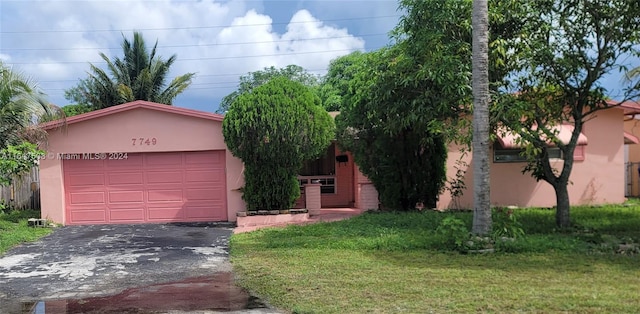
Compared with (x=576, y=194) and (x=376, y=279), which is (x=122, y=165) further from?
(x=576, y=194)

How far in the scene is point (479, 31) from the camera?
8.76 meters

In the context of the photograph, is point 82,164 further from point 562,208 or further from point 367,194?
point 562,208

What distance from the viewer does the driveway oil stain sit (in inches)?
238

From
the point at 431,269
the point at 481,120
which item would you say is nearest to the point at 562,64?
the point at 481,120

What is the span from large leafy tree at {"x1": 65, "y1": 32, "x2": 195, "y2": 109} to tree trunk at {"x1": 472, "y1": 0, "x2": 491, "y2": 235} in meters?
19.9

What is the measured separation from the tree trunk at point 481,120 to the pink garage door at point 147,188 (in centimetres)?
814

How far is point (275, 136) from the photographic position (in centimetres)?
1318

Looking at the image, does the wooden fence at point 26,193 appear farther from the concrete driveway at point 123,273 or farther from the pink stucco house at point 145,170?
the concrete driveway at point 123,273

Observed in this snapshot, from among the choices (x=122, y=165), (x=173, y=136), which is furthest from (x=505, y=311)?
(x=122, y=165)

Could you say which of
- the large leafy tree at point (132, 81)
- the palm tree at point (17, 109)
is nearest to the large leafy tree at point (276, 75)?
the large leafy tree at point (132, 81)

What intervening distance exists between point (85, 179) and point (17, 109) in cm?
266

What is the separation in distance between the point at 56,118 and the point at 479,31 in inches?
455

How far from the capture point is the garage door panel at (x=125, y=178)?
1460cm

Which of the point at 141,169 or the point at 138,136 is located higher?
the point at 138,136
